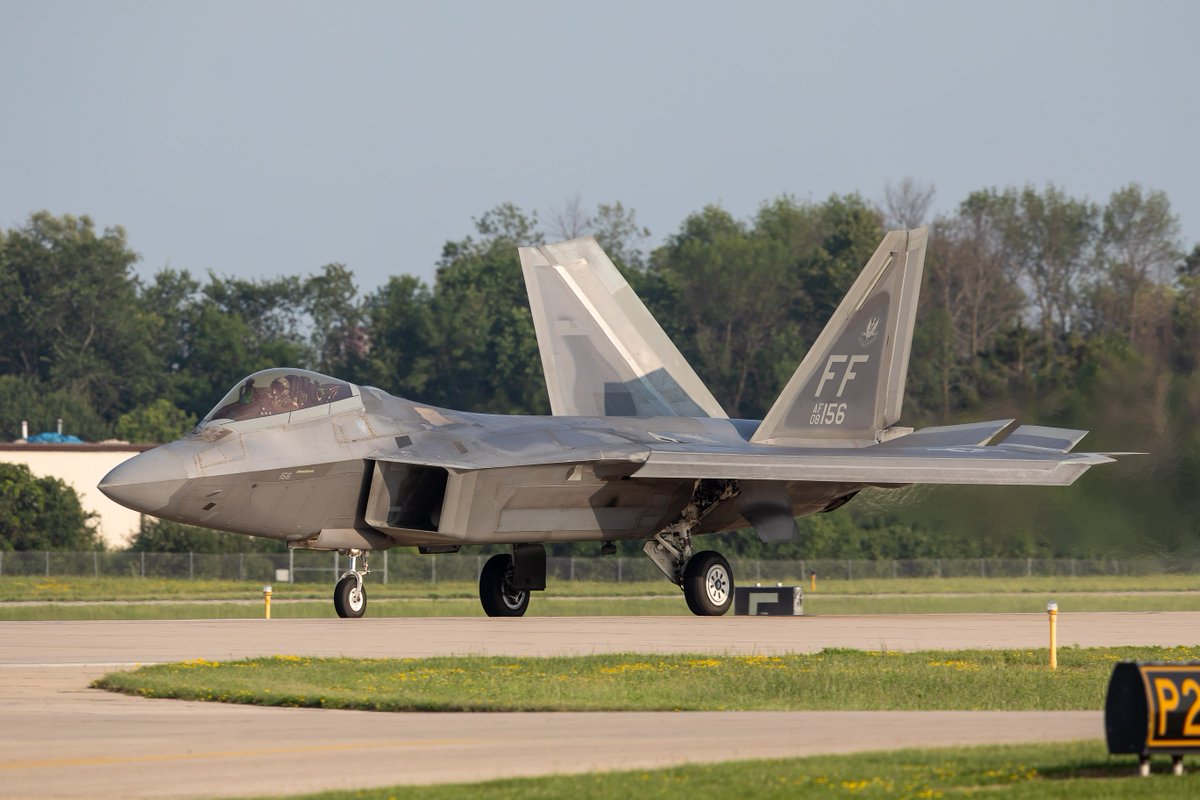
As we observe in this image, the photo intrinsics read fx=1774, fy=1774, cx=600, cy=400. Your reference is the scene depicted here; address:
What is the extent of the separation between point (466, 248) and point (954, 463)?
74997 mm

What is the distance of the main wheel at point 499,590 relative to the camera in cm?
2433

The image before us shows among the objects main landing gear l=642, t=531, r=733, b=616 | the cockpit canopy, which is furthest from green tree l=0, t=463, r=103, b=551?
the cockpit canopy

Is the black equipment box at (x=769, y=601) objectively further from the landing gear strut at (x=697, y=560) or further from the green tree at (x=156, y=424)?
the green tree at (x=156, y=424)

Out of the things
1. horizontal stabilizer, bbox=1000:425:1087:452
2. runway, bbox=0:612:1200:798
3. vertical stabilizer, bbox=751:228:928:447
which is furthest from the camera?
vertical stabilizer, bbox=751:228:928:447

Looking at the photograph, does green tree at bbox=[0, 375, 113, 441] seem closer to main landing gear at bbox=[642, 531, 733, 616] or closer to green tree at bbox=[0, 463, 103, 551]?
green tree at bbox=[0, 463, 103, 551]

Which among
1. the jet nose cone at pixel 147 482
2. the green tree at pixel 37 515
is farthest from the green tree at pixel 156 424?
the jet nose cone at pixel 147 482

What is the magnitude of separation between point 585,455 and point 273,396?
4106 mm

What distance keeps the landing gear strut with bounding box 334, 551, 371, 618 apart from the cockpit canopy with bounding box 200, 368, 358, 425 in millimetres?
2209

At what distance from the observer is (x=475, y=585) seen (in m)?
42.2

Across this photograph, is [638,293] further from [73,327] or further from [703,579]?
[703,579]

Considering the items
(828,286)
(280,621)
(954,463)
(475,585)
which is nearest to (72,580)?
(475,585)

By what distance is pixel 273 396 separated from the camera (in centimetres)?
2172

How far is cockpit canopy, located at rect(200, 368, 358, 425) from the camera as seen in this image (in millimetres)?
21594

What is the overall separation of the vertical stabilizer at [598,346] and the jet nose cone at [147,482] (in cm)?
825
